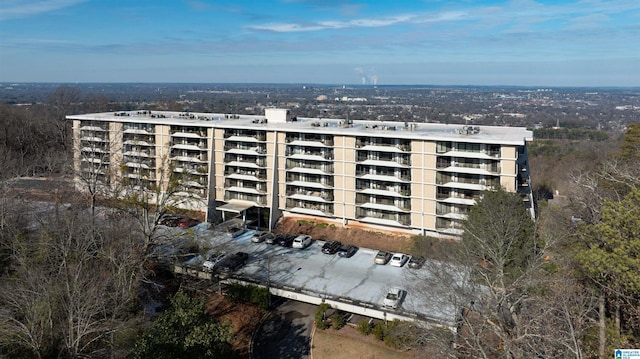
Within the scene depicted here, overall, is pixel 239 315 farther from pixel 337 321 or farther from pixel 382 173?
pixel 382 173

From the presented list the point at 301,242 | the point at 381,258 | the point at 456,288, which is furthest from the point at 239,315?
the point at 456,288

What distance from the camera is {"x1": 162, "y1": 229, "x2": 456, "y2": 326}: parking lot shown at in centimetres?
2828

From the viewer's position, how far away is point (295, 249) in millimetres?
39344

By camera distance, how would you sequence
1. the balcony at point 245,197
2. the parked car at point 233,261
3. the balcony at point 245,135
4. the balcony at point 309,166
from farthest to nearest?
1. the balcony at point 245,197
2. the balcony at point 245,135
3. the balcony at point 309,166
4. the parked car at point 233,261

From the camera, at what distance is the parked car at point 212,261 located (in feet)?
111

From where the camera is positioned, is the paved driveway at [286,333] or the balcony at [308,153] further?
the balcony at [308,153]

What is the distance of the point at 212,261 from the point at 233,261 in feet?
5.32

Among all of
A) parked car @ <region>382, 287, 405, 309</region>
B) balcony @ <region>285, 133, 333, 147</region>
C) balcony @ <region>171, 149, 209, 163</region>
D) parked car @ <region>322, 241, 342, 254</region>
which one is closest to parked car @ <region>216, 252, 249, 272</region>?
parked car @ <region>322, 241, 342, 254</region>

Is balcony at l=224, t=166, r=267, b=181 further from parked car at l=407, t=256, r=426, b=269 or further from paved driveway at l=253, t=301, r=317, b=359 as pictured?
parked car at l=407, t=256, r=426, b=269

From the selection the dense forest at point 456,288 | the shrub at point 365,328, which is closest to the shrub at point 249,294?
the dense forest at point 456,288

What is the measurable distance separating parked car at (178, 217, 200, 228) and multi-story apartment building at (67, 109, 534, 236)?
197cm

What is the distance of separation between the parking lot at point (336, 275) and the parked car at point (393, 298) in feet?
1.03

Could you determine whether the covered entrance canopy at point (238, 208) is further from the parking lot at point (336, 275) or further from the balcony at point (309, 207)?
the parking lot at point (336, 275)

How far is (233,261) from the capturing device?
35250 millimetres
